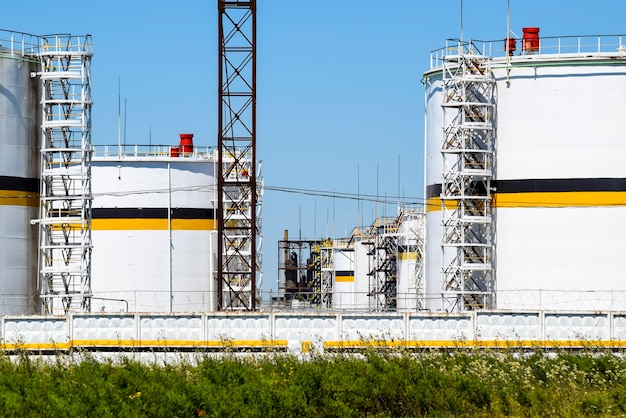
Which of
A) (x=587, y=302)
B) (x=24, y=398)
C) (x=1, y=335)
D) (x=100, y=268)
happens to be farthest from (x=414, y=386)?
(x=100, y=268)

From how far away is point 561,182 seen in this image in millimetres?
47875

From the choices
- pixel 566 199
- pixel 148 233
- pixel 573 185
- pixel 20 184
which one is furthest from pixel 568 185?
pixel 148 233

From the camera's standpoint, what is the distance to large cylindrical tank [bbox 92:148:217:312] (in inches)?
2438

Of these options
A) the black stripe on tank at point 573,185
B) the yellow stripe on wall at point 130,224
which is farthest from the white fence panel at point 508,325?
the yellow stripe on wall at point 130,224

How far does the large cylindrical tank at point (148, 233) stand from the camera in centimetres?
6194

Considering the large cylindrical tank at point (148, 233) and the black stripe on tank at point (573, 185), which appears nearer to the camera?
the black stripe on tank at point (573, 185)

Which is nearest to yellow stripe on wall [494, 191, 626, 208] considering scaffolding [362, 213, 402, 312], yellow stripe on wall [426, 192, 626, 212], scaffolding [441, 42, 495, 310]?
yellow stripe on wall [426, 192, 626, 212]

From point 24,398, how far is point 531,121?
1069 inches

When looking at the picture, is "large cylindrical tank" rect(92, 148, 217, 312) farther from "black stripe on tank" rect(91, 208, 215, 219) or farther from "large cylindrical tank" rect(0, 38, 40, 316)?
"large cylindrical tank" rect(0, 38, 40, 316)

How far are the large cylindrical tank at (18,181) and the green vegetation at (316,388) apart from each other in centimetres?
1550

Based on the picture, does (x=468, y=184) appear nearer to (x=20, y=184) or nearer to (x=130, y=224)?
Result: (x=20, y=184)

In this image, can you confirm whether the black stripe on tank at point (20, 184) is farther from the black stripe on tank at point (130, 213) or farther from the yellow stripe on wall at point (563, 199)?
the yellow stripe on wall at point (563, 199)

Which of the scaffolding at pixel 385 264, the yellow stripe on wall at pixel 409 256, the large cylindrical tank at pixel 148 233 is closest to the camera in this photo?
the large cylindrical tank at pixel 148 233

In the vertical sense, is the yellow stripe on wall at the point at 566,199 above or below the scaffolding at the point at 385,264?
above
